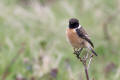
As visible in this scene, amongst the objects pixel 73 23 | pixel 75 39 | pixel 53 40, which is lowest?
pixel 75 39

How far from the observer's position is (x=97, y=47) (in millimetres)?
7375

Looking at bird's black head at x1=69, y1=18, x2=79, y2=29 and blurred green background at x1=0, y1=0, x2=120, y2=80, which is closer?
bird's black head at x1=69, y1=18, x2=79, y2=29

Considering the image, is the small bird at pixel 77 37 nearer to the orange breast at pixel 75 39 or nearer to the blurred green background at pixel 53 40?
the orange breast at pixel 75 39

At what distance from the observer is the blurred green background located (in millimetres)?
6048

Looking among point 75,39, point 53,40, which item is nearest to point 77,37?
point 75,39

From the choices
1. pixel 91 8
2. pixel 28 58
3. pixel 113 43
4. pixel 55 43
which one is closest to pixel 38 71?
pixel 28 58

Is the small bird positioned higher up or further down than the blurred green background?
further down

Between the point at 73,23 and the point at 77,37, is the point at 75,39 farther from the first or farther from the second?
the point at 73,23

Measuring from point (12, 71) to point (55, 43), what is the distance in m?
1.20

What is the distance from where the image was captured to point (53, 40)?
742cm

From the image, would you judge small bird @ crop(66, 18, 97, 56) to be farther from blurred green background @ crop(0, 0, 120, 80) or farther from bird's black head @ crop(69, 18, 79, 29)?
blurred green background @ crop(0, 0, 120, 80)

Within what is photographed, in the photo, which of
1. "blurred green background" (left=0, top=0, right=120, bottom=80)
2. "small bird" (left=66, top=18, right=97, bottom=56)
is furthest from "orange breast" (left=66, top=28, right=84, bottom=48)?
"blurred green background" (left=0, top=0, right=120, bottom=80)

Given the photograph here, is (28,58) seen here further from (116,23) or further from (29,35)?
(116,23)

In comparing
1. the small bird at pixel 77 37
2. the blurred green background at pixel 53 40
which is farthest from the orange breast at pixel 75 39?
the blurred green background at pixel 53 40
